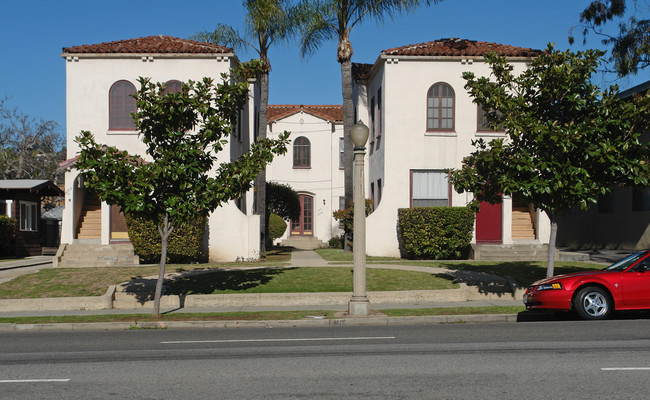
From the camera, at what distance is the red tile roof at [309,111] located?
39594mm

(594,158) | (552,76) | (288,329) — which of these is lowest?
(288,329)

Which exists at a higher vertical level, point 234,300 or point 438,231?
point 438,231

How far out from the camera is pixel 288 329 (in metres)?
12.9

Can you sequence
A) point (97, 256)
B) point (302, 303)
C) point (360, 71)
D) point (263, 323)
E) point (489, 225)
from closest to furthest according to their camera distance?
point (263, 323), point (302, 303), point (97, 256), point (489, 225), point (360, 71)

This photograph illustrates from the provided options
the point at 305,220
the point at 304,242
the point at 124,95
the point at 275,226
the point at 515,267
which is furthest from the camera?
the point at 305,220

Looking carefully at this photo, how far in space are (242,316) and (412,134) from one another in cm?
1279

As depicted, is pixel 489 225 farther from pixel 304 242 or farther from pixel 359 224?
pixel 304 242

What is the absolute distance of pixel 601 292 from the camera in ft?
41.8

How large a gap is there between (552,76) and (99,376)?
11.2m

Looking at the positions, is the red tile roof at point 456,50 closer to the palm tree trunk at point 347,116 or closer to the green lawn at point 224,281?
the palm tree trunk at point 347,116

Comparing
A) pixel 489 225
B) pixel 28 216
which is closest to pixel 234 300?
pixel 489 225

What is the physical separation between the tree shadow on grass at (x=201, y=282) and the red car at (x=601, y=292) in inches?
306

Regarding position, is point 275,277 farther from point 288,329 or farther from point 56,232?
point 56,232

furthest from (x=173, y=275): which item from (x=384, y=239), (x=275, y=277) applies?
(x=384, y=239)
